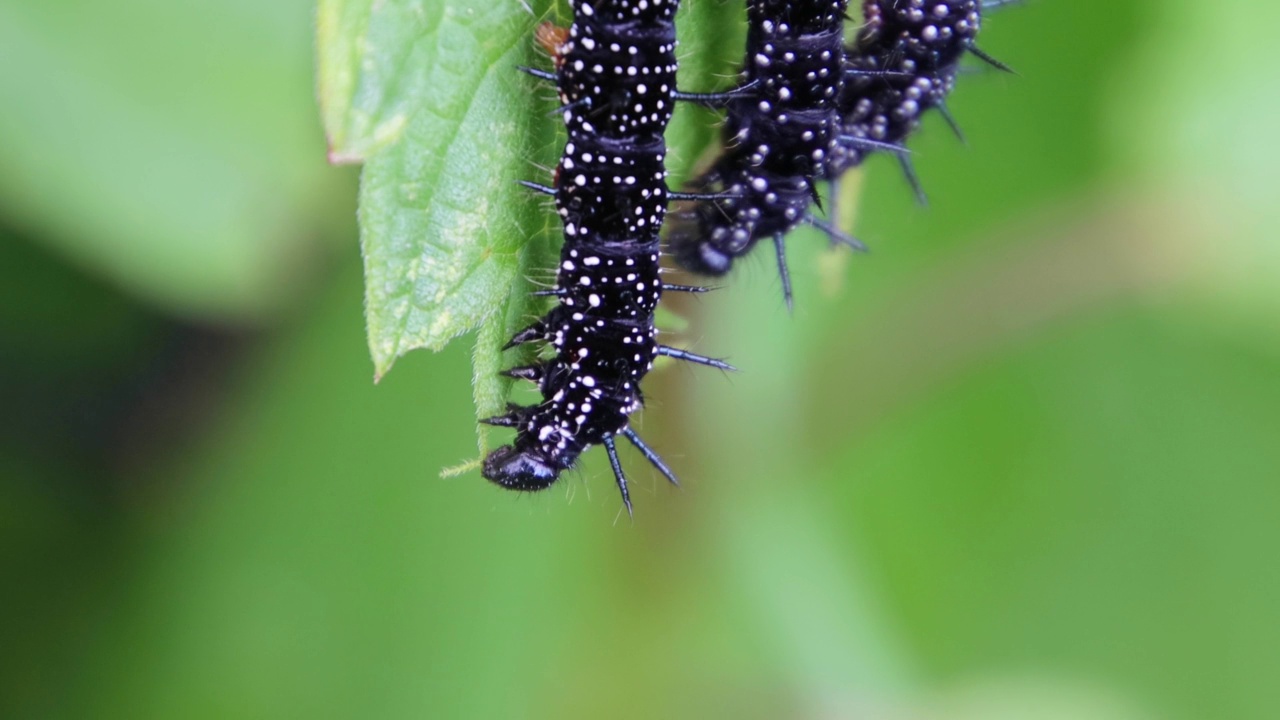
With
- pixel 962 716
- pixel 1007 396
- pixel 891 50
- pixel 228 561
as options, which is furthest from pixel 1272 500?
pixel 228 561

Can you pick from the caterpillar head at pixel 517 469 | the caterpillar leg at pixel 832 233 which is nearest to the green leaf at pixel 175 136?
the caterpillar head at pixel 517 469

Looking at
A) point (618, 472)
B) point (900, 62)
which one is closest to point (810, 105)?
point (900, 62)

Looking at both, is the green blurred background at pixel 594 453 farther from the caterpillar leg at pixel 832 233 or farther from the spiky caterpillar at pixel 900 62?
the spiky caterpillar at pixel 900 62

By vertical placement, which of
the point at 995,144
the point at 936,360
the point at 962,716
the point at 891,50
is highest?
the point at 891,50

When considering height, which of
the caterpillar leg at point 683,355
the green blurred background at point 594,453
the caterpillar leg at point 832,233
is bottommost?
the green blurred background at point 594,453

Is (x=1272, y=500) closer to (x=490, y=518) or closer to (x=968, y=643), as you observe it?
(x=968, y=643)

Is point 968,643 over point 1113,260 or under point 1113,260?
under
